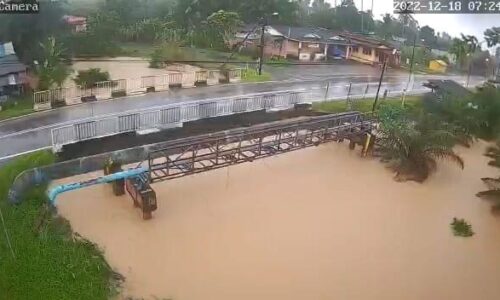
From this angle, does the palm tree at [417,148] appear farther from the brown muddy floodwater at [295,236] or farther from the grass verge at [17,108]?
the grass verge at [17,108]

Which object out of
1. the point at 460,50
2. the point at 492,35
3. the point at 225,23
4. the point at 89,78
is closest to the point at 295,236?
the point at 89,78

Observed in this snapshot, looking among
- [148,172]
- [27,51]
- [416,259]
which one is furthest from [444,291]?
[27,51]

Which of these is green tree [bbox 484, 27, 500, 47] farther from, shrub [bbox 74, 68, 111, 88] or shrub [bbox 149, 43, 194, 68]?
shrub [bbox 74, 68, 111, 88]

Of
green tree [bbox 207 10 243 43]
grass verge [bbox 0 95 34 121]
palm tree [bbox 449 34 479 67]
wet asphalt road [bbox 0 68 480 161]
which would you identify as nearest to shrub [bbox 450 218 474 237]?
wet asphalt road [bbox 0 68 480 161]

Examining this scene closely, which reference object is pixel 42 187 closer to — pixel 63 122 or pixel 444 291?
pixel 63 122

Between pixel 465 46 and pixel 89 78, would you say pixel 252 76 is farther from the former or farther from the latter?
pixel 465 46

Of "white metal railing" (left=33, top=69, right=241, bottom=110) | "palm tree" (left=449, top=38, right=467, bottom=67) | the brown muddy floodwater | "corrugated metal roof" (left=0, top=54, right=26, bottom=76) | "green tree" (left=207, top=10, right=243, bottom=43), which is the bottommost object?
the brown muddy floodwater
